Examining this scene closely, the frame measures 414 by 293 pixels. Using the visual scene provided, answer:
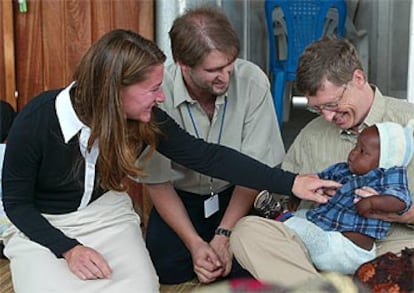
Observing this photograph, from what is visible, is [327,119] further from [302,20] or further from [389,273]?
[302,20]

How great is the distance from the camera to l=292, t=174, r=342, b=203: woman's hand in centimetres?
218

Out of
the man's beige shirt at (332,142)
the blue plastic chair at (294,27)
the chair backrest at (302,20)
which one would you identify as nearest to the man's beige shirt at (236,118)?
the man's beige shirt at (332,142)

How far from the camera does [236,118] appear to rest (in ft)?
8.28

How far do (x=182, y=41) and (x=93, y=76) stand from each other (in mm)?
416

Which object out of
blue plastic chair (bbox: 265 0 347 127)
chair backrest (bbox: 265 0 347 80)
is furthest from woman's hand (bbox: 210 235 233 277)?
chair backrest (bbox: 265 0 347 80)

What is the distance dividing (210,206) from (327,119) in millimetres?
558

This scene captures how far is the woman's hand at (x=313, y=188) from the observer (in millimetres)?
2180

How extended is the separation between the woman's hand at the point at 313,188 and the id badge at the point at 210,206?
1.34 ft

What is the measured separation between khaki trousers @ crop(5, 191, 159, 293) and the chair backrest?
1.87m

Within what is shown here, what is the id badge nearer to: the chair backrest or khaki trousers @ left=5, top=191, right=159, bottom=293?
khaki trousers @ left=5, top=191, right=159, bottom=293

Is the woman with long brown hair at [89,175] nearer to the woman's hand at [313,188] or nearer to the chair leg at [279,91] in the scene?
the woman's hand at [313,188]

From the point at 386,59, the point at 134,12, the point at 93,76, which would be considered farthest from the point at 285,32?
the point at 93,76

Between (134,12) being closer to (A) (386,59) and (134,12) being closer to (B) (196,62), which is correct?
(B) (196,62)

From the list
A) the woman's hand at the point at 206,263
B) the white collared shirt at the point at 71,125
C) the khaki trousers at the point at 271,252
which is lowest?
the woman's hand at the point at 206,263
